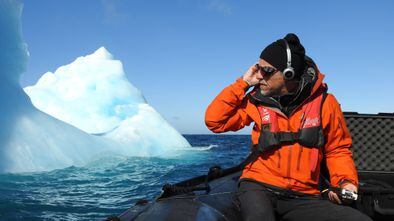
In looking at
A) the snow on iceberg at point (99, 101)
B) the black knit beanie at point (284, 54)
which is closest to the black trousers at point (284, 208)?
the black knit beanie at point (284, 54)

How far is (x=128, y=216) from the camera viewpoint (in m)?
2.42

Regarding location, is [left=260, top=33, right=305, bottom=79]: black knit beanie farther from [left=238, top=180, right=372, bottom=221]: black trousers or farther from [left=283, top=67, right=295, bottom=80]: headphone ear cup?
[left=238, top=180, right=372, bottom=221]: black trousers

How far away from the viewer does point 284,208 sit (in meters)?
2.59

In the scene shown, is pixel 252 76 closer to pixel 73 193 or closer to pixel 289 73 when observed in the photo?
pixel 289 73

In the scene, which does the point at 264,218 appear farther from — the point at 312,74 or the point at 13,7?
the point at 13,7

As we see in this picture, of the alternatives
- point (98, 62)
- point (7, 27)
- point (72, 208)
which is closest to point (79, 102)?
point (98, 62)

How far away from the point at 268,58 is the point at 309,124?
1.87ft

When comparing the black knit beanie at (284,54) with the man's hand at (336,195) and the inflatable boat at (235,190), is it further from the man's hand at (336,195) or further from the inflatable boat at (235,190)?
the inflatable boat at (235,190)

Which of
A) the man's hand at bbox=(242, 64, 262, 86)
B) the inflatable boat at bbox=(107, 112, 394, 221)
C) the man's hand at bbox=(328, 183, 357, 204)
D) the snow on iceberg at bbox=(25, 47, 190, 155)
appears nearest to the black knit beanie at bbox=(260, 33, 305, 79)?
the man's hand at bbox=(242, 64, 262, 86)

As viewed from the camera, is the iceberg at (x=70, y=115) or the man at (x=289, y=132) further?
the iceberg at (x=70, y=115)

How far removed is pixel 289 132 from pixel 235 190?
0.91 m

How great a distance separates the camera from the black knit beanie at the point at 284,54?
2.65 m

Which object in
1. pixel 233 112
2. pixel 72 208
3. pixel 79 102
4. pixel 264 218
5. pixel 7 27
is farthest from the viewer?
pixel 79 102

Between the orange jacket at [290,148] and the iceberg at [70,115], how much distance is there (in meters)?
12.5
